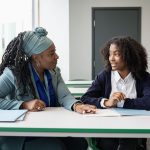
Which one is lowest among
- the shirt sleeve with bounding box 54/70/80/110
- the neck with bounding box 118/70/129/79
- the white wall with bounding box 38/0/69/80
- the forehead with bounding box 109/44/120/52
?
the shirt sleeve with bounding box 54/70/80/110

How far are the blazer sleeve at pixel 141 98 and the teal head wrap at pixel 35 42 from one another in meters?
0.63


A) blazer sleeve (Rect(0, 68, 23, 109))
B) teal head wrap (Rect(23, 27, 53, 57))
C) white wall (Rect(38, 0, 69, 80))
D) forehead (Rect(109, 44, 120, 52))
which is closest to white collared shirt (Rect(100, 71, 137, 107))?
forehead (Rect(109, 44, 120, 52))

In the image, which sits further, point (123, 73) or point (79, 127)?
point (123, 73)

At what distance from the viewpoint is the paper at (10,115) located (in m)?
1.52

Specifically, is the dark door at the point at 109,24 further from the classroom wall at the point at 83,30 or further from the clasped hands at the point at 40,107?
the clasped hands at the point at 40,107

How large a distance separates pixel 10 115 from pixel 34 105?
212 millimetres

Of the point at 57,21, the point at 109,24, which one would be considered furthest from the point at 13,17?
the point at 109,24

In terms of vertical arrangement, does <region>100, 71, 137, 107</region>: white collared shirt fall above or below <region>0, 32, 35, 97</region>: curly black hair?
below

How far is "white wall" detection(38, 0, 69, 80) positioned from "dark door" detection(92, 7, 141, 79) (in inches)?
40.3

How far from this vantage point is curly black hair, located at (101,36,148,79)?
Result: 2.17 m

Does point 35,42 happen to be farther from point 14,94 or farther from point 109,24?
point 109,24

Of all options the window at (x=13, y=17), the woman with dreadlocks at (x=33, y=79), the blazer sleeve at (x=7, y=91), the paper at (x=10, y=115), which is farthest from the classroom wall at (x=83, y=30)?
the paper at (x=10, y=115)

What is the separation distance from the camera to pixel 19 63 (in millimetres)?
1923

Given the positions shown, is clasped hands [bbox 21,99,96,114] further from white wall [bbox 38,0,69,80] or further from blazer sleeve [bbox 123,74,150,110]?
white wall [bbox 38,0,69,80]
